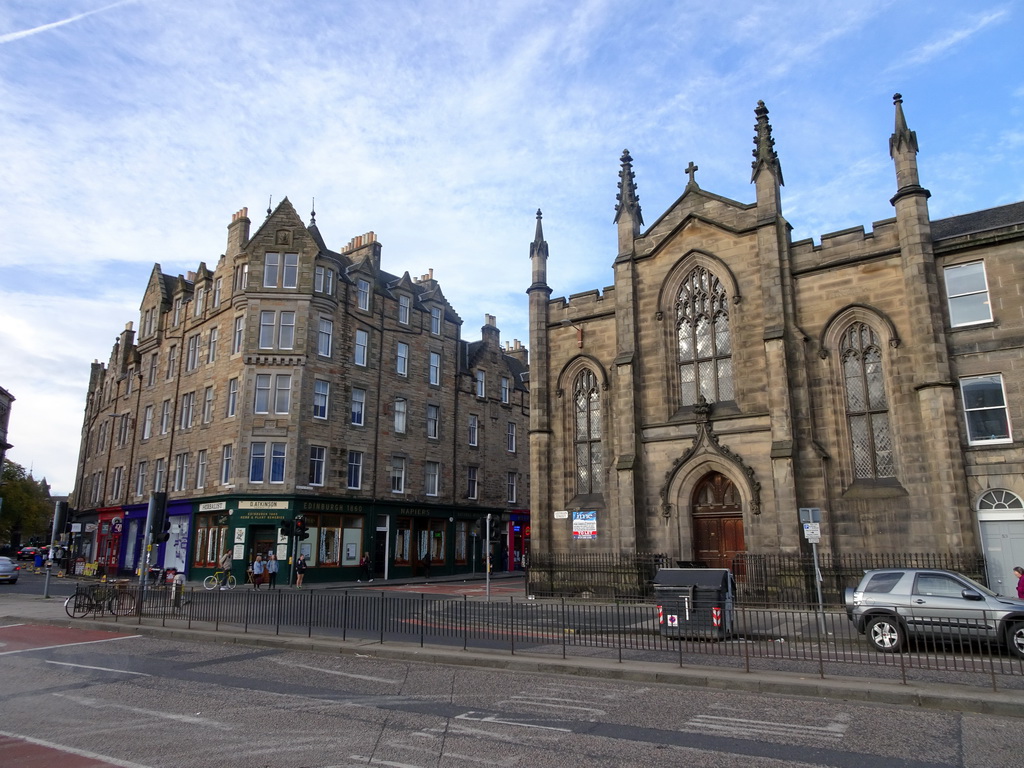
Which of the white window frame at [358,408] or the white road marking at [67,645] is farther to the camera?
the white window frame at [358,408]

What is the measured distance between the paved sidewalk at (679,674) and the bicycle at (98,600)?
369 cm

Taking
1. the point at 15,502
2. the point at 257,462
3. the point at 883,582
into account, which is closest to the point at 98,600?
the point at 257,462

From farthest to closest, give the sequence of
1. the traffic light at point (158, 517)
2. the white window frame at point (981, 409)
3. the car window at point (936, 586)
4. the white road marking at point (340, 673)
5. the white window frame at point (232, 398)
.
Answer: the white window frame at point (232, 398) → the traffic light at point (158, 517) → the white window frame at point (981, 409) → the car window at point (936, 586) → the white road marking at point (340, 673)

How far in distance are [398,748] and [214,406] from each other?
31473 millimetres

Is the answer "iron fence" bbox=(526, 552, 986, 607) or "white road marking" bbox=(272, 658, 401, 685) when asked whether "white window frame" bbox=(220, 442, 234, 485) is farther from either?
"white road marking" bbox=(272, 658, 401, 685)

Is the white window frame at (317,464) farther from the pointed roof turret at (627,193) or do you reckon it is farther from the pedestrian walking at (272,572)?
the pointed roof turret at (627,193)

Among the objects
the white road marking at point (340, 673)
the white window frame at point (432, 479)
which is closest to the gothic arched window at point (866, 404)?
the white road marking at point (340, 673)

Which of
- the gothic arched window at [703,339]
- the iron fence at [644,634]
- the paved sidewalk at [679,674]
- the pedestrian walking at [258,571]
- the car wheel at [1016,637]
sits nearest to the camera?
the paved sidewalk at [679,674]

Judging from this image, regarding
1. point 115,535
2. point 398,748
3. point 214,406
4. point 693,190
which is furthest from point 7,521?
point 398,748

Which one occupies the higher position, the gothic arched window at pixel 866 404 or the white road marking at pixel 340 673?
the gothic arched window at pixel 866 404

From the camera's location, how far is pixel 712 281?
2492 cm

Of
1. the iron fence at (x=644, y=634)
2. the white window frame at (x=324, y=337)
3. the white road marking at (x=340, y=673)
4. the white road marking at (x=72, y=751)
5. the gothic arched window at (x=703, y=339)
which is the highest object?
Result: the white window frame at (x=324, y=337)

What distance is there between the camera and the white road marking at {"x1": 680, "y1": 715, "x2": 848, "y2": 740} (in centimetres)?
784

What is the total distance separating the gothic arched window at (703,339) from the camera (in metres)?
24.3
